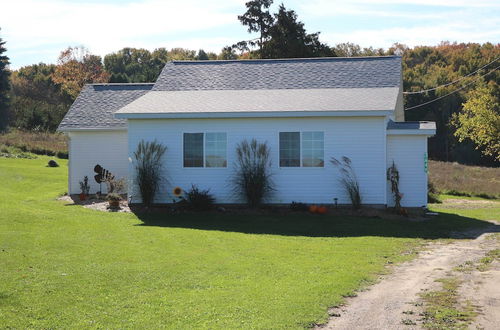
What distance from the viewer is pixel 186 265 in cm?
1159

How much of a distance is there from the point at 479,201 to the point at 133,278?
67.6 feet

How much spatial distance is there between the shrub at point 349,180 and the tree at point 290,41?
2546 centimetres

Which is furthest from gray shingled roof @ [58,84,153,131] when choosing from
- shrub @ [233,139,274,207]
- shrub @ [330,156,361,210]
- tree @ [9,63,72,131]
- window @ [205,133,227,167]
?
tree @ [9,63,72,131]

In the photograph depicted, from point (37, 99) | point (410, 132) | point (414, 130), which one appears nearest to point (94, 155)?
point (410, 132)

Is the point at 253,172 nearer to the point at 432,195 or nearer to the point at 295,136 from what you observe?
the point at 295,136

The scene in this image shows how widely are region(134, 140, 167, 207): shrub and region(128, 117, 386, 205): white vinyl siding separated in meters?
0.24

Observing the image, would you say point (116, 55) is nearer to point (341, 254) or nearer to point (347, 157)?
point (347, 157)

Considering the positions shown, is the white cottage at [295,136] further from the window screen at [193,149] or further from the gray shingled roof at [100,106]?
the gray shingled roof at [100,106]

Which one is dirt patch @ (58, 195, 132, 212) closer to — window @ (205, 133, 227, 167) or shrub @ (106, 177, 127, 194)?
shrub @ (106, 177, 127, 194)

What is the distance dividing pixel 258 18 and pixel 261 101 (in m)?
28.6

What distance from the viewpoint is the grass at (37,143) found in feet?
131

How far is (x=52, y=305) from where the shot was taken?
27.8 ft

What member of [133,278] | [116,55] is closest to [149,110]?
[133,278]

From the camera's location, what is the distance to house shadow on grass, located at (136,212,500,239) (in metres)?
16.8
